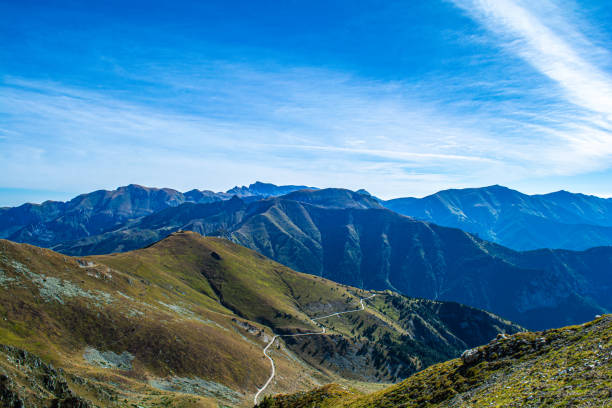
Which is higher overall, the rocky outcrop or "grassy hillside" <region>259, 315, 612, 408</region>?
"grassy hillside" <region>259, 315, 612, 408</region>

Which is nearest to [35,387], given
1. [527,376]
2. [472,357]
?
[472,357]

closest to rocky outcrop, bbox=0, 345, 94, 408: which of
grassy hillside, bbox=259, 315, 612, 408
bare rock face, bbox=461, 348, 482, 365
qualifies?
grassy hillside, bbox=259, 315, 612, 408

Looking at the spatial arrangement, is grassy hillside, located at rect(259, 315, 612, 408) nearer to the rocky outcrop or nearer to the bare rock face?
the bare rock face

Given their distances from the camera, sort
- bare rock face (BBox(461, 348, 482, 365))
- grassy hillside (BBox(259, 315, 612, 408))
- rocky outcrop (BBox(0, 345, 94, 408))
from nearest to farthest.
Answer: grassy hillside (BBox(259, 315, 612, 408)) < bare rock face (BBox(461, 348, 482, 365)) < rocky outcrop (BBox(0, 345, 94, 408))

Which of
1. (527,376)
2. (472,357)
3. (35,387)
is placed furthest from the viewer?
(35,387)

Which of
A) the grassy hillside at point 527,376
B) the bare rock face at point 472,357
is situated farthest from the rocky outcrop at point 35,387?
the bare rock face at point 472,357

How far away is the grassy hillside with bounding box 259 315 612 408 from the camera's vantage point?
28.3 metres

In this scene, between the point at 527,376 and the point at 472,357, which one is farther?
the point at 472,357

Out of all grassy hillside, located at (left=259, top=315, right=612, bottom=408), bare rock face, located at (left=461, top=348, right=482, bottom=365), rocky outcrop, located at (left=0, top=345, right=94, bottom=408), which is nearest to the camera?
grassy hillside, located at (left=259, top=315, right=612, bottom=408)

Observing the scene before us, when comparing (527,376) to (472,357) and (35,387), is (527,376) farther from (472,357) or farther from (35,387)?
(35,387)

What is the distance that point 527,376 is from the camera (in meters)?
35.5

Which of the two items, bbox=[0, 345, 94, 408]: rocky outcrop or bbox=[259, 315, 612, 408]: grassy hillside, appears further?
bbox=[0, 345, 94, 408]: rocky outcrop

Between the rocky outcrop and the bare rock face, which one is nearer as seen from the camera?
the bare rock face

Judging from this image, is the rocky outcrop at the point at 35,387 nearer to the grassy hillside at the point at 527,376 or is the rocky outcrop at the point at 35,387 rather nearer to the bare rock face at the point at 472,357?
the grassy hillside at the point at 527,376
